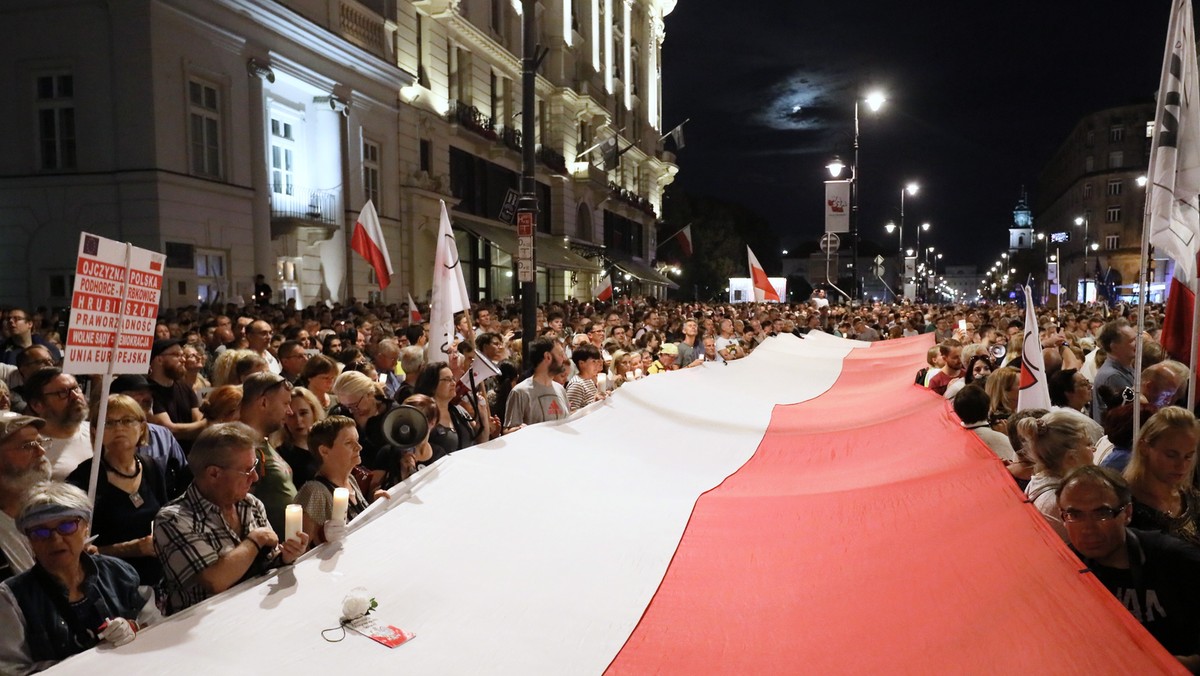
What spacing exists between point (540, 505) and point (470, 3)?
102 feet

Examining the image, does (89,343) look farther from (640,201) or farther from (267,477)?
(640,201)

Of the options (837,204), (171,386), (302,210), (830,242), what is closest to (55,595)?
(171,386)

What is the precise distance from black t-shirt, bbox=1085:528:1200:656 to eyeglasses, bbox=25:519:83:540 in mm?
4059

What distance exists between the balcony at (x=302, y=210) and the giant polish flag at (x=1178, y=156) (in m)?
19.8

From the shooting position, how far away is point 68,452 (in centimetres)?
504

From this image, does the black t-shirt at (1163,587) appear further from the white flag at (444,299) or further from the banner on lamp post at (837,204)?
the banner on lamp post at (837,204)

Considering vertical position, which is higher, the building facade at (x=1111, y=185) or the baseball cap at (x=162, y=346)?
the building facade at (x=1111, y=185)

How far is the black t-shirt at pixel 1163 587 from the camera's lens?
3232 mm

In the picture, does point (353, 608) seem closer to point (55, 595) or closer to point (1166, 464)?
point (55, 595)

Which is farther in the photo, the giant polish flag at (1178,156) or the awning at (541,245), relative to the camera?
the awning at (541,245)

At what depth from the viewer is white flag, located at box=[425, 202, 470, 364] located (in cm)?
829

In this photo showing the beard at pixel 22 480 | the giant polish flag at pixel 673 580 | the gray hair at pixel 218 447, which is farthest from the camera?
the beard at pixel 22 480

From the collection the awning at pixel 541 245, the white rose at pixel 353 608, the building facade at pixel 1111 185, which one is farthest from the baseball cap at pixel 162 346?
the building facade at pixel 1111 185

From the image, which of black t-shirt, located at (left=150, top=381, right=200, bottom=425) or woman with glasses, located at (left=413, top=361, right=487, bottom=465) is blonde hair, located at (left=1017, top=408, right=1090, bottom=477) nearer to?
woman with glasses, located at (left=413, top=361, right=487, bottom=465)
